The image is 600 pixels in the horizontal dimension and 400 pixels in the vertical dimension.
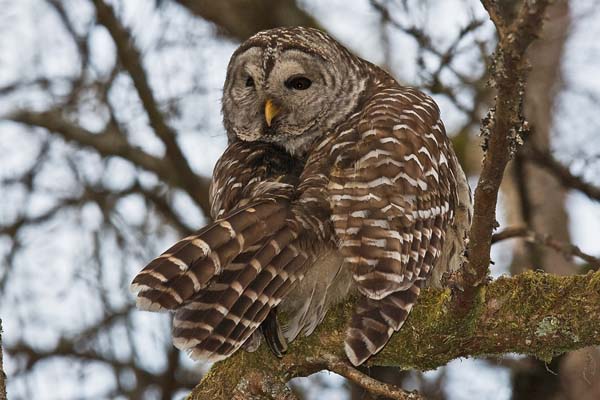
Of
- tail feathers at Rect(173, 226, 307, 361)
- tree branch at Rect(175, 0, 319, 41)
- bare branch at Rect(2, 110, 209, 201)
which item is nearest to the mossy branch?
tail feathers at Rect(173, 226, 307, 361)

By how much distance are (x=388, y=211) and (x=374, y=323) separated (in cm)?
48

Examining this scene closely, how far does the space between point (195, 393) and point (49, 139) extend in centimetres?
379

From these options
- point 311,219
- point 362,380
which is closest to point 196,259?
point 311,219

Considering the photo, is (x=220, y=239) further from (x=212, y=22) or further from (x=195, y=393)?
(x=212, y=22)

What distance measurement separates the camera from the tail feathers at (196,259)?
3.22 meters

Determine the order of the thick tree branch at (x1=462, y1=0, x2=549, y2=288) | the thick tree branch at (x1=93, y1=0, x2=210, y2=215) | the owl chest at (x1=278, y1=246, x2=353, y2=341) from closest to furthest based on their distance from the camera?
1. the thick tree branch at (x1=462, y1=0, x2=549, y2=288)
2. the owl chest at (x1=278, y1=246, x2=353, y2=341)
3. the thick tree branch at (x1=93, y1=0, x2=210, y2=215)

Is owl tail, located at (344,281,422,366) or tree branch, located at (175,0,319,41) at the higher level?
tree branch, located at (175,0,319,41)

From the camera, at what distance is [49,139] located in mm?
7223

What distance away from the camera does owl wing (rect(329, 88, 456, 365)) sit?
361 cm

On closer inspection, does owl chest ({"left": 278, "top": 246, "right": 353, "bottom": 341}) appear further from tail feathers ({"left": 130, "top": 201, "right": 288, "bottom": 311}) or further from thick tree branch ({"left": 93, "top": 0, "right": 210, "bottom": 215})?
thick tree branch ({"left": 93, "top": 0, "right": 210, "bottom": 215})

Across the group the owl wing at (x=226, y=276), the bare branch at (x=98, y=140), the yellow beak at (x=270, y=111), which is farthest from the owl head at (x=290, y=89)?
the bare branch at (x=98, y=140)

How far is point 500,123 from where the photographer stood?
2.93 metres

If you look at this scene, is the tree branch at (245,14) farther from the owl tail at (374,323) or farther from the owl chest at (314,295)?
the owl tail at (374,323)

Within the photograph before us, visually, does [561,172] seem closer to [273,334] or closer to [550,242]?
[550,242]
